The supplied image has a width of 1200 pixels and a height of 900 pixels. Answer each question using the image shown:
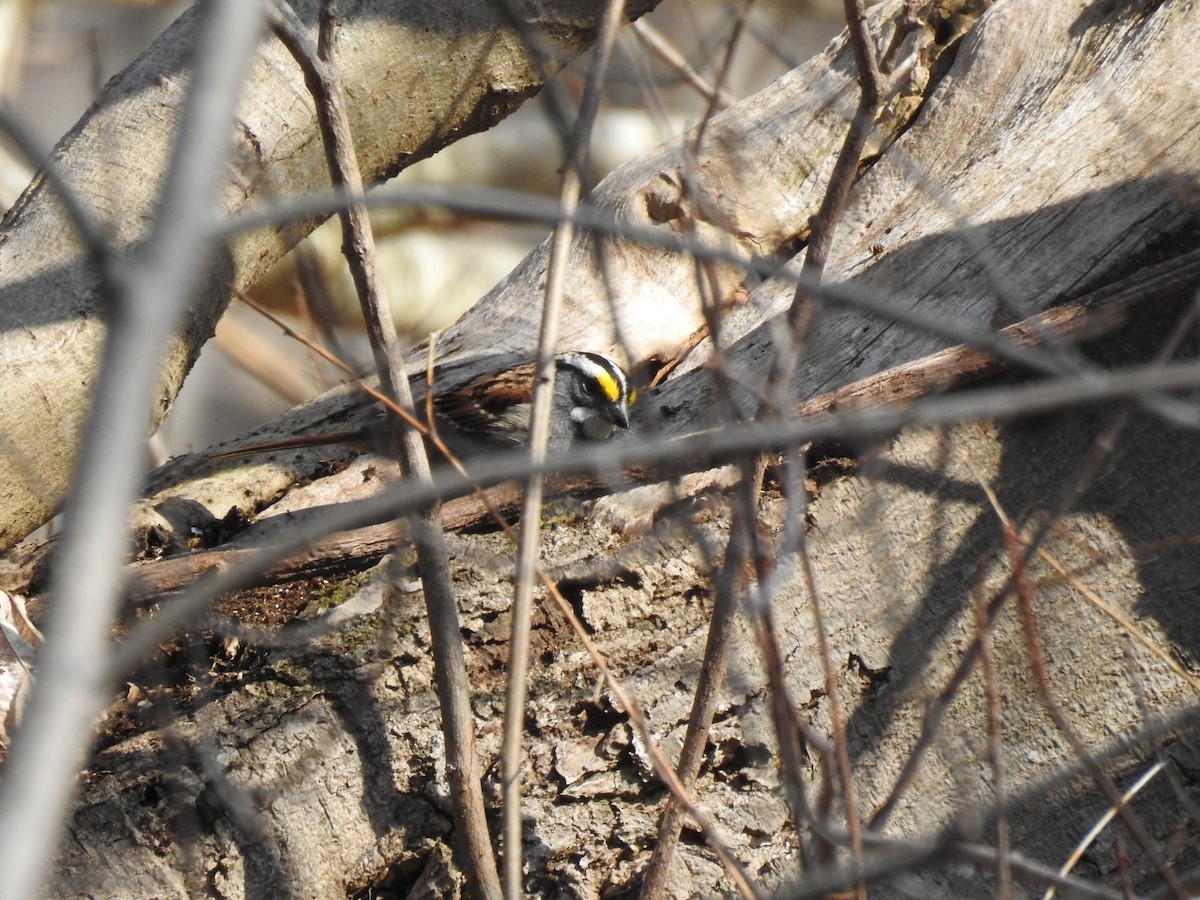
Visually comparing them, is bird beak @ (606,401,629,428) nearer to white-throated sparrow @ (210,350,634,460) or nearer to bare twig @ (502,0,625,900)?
white-throated sparrow @ (210,350,634,460)

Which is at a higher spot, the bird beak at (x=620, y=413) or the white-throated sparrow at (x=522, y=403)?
the white-throated sparrow at (x=522, y=403)

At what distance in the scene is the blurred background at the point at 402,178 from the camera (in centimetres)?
624

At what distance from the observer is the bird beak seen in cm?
444

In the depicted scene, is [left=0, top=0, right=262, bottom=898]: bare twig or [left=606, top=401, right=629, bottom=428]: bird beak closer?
[left=0, top=0, right=262, bottom=898]: bare twig

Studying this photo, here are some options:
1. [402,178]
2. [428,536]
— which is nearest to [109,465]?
[428,536]

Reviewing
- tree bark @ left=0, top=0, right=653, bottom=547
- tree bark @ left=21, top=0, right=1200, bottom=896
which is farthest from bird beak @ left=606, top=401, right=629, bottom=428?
tree bark @ left=21, top=0, right=1200, bottom=896

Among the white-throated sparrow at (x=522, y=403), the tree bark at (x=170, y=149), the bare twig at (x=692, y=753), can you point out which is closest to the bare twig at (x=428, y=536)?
the bare twig at (x=692, y=753)

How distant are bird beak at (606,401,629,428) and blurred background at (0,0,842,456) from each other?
55.9 inches

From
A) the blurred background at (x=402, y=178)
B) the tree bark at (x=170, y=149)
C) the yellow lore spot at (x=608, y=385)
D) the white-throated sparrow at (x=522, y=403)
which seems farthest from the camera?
the blurred background at (x=402, y=178)

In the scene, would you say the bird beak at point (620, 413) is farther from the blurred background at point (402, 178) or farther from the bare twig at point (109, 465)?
the bare twig at point (109, 465)

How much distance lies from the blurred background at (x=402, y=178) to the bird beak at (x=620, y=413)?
1421mm

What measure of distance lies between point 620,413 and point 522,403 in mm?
432

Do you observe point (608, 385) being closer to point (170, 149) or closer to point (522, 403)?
point (522, 403)

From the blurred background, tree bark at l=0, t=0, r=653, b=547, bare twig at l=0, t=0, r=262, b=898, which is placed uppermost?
the blurred background
